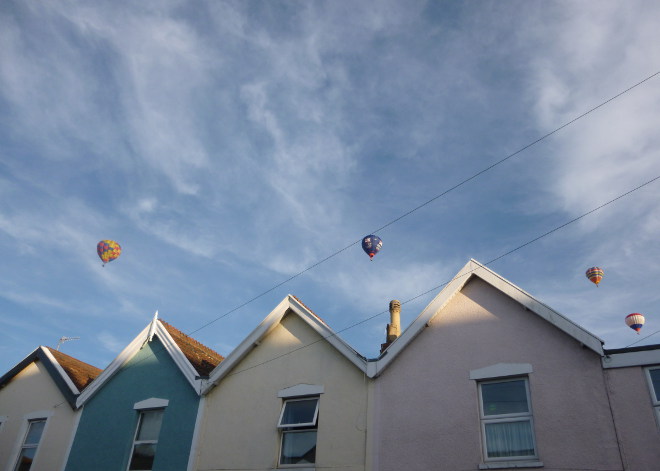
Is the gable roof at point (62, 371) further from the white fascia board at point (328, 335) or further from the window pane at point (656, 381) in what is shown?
the window pane at point (656, 381)

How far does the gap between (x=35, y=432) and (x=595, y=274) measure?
20954mm

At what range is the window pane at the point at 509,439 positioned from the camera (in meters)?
9.45

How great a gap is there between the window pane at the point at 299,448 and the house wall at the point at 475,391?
5.01 feet

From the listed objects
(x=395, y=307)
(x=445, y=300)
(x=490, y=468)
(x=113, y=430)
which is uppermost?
(x=395, y=307)

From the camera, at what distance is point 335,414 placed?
37.4ft

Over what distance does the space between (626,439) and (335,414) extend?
5507 mm

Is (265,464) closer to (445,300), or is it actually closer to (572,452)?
(445,300)

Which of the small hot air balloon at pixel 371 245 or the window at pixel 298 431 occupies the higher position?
the small hot air balloon at pixel 371 245

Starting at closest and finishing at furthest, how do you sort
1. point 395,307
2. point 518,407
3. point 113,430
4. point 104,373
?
point 518,407 < point 113,430 < point 104,373 < point 395,307

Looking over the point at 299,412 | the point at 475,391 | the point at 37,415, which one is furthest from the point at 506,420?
the point at 37,415

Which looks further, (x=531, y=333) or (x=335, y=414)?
(x=335, y=414)

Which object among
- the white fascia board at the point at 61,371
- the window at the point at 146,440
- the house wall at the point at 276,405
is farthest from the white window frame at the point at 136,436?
the white fascia board at the point at 61,371

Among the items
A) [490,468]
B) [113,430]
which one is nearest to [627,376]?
[490,468]

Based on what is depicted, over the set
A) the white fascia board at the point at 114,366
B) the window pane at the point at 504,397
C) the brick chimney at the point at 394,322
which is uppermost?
the brick chimney at the point at 394,322
